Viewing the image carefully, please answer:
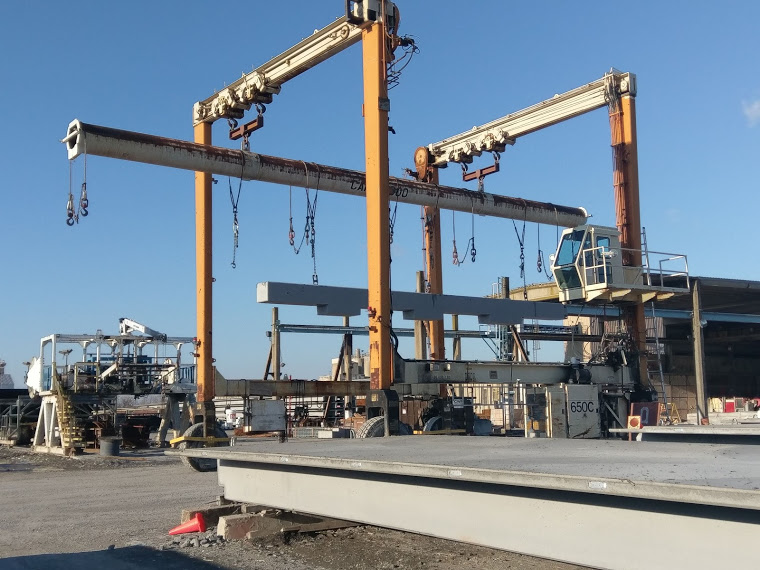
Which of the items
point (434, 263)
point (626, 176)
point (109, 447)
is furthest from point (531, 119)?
point (109, 447)

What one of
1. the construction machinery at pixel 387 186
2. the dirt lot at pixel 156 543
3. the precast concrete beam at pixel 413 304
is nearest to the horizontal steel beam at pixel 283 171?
the construction machinery at pixel 387 186

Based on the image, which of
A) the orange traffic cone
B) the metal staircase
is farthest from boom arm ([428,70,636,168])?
the orange traffic cone

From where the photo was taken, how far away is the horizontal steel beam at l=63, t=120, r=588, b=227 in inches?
614

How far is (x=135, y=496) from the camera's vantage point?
1316 centimetres

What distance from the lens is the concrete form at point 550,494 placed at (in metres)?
4.19

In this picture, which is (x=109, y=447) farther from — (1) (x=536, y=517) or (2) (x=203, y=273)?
(1) (x=536, y=517)

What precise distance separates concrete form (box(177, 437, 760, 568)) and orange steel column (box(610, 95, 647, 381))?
43.6ft

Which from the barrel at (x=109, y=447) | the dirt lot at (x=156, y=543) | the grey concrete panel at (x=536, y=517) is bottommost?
the barrel at (x=109, y=447)

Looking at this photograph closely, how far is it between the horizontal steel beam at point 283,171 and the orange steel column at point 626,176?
7.41 feet

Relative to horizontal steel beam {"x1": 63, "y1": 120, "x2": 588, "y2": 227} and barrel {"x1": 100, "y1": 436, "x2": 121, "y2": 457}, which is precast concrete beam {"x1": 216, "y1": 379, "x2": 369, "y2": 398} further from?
barrel {"x1": 100, "y1": 436, "x2": 121, "y2": 457}

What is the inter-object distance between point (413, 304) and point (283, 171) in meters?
4.35

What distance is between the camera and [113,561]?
7531mm

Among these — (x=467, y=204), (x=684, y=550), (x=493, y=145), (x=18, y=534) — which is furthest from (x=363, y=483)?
(x=493, y=145)

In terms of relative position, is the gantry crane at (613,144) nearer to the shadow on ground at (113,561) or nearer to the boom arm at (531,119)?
the boom arm at (531,119)
